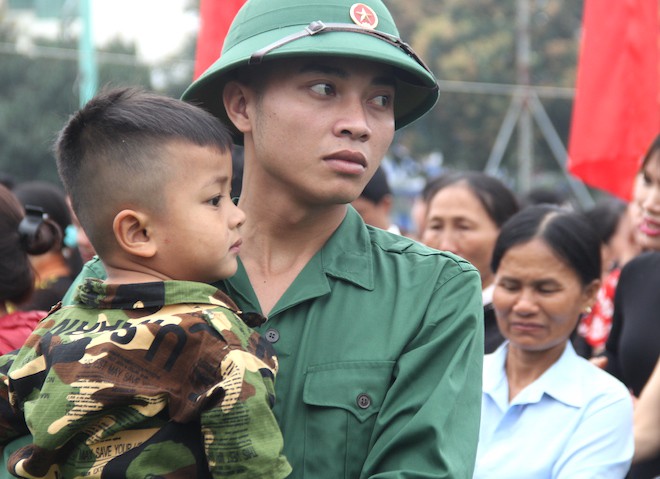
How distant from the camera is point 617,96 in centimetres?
615

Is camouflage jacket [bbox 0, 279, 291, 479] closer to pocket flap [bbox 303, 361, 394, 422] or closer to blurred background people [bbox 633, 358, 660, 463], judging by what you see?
pocket flap [bbox 303, 361, 394, 422]

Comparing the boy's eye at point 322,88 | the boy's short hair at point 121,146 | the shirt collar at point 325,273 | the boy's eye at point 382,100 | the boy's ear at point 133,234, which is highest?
the boy's eye at point 322,88

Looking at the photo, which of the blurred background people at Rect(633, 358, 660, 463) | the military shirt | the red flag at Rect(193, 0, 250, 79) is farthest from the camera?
the red flag at Rect(193, 0, 250, 79)

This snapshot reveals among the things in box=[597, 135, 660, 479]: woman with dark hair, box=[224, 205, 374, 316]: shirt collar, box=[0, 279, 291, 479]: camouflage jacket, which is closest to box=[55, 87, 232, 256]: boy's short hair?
box=[0, 279, 291, 479]: camouflage jacket

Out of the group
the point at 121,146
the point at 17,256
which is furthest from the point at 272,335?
the point at 17,256

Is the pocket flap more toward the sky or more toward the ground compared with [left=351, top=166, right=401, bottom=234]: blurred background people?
more toward the sky

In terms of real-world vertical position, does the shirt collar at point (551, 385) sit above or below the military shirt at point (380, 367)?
below

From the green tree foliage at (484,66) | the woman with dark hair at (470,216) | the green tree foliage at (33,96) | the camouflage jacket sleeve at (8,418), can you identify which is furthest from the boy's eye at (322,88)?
the green tree foliage at (484,66)

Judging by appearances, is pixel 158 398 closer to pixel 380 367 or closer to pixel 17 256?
pixel 380 367

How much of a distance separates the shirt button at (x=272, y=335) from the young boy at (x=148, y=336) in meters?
0.16

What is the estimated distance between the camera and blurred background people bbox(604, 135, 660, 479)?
14.5 feet

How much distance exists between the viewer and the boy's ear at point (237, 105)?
3.00 meters

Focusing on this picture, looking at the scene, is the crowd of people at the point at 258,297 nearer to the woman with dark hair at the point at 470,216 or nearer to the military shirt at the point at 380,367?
the military shirt at the point at 380,367

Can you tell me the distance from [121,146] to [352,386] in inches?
32.0
